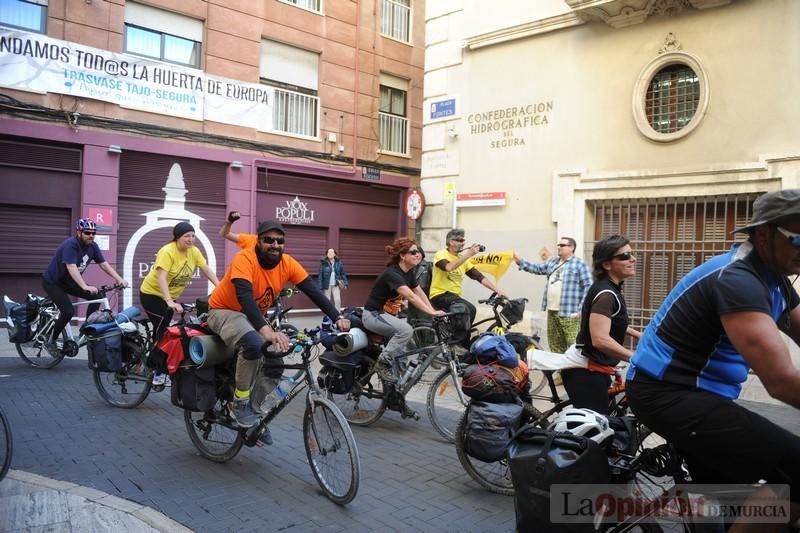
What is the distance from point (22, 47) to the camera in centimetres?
1180

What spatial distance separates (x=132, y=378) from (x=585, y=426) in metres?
4.97

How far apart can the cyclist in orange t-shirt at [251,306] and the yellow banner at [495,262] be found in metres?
4.63

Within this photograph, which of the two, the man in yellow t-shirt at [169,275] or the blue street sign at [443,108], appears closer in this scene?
the man in yellow t-shirt at [169,275]

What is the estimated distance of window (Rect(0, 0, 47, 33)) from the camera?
38.8 ft

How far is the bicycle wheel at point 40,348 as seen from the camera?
8086 millimetres

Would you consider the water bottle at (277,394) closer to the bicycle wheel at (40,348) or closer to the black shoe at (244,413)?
the black shoe at (244,413)

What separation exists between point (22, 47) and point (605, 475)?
1347 centimetres

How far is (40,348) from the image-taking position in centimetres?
818

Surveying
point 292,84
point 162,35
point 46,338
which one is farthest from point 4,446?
point 292,84

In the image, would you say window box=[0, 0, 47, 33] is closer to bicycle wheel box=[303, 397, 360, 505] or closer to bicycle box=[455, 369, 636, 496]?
bicycle wheel box=[303, 397, 360, 505]

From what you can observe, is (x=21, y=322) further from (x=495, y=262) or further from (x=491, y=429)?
(x=491, y=429)

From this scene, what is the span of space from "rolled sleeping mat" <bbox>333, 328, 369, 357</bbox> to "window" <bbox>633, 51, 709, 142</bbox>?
6317 mm

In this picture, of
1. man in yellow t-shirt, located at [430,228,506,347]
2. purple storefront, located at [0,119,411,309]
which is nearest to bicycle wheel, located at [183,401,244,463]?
A: man in yellow t-shirt, located at [430,228,506,347]

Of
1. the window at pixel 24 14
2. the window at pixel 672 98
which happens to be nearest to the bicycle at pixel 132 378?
the window at pixel 672 98
